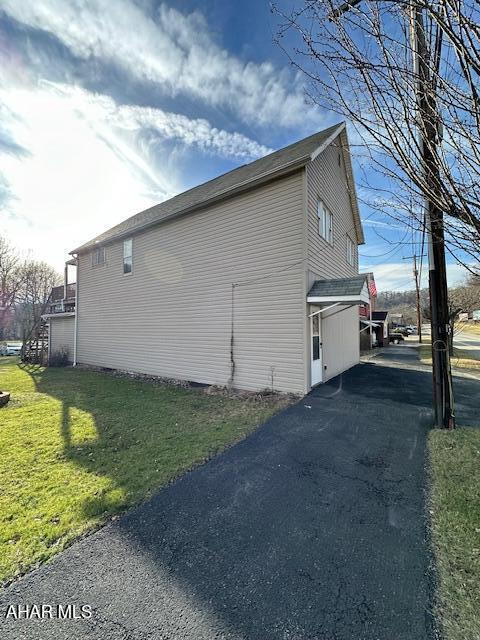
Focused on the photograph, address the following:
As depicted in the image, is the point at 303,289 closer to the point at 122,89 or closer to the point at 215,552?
the point at 215,552

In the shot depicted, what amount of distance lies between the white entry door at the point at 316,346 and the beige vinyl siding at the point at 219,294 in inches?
28.3

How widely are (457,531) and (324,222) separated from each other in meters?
8.62

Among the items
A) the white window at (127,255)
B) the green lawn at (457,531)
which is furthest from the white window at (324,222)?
the white window at (127,255)

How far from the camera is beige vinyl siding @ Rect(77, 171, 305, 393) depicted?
25.4ft

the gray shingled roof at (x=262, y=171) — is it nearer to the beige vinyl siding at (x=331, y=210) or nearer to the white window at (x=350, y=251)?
the beige vinyl siding at (x=331, y=210)

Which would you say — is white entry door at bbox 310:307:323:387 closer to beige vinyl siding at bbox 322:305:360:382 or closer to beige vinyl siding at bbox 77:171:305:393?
beige vinyl siding at bbox 322:305:360:382

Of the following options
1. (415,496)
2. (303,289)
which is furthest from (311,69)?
A: (303,289)

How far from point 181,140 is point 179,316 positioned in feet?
19.8

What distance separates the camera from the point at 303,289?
7465 millimetres

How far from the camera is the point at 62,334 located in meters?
17.1

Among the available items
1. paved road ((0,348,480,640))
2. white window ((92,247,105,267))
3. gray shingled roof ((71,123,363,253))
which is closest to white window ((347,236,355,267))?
gray shingled roof ((71,123,363,253))

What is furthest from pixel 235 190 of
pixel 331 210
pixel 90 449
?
pixel 90 449

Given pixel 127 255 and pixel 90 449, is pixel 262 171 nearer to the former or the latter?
pixel 127 255

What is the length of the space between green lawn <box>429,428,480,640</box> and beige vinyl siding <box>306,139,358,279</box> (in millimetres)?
5179
